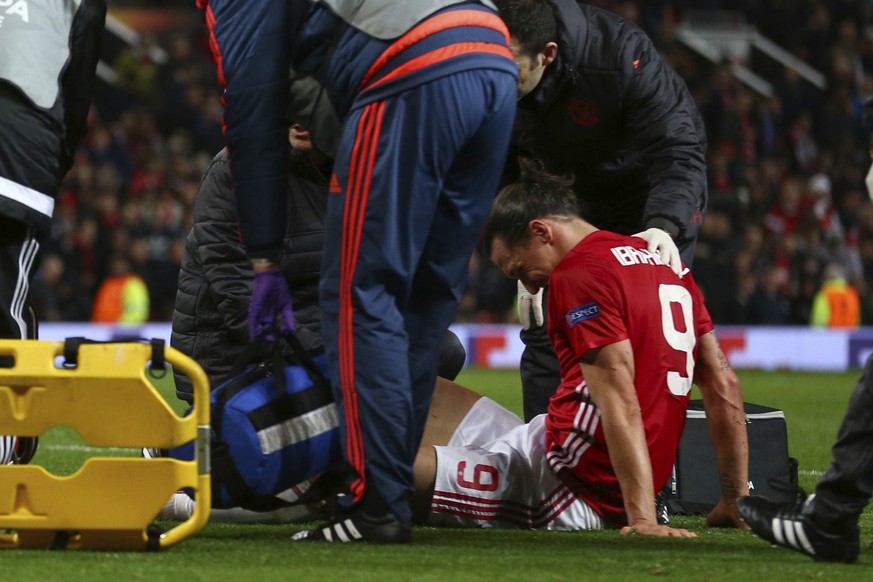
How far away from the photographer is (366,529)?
3332 mm

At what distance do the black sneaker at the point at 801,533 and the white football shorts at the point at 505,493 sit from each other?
74 cm

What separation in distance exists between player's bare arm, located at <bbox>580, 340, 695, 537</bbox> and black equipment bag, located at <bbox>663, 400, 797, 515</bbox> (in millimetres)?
792

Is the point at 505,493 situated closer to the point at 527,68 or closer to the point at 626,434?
the point at 626,434

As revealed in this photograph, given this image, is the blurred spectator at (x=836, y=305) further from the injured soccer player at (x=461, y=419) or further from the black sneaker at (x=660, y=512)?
the black sneaker at (x=660, y=512)

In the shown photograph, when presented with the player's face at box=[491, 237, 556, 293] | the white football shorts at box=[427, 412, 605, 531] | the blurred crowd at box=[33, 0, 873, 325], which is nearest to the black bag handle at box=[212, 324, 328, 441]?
the white football shorts at box=[427, 412, 605, 531]

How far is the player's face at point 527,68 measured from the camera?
429 centimetres

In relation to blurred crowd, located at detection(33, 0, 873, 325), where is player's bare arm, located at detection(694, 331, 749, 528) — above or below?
below

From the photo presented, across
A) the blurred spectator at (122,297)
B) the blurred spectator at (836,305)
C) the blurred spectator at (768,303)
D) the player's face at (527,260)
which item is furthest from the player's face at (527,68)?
the blurred spectator at (836,305)

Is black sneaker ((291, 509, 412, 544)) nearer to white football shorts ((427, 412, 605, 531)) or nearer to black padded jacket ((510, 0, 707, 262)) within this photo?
white football shorts ((427, 412, 605, 531))

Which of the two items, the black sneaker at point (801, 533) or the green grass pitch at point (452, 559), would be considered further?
the black sneaker at point (801, 533)

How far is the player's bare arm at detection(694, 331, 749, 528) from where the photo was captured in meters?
4.07

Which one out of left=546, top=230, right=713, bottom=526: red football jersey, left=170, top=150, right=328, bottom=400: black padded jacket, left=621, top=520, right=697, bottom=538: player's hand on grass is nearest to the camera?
left=621, top=520, right=697, bottom=538: player's hand on grass

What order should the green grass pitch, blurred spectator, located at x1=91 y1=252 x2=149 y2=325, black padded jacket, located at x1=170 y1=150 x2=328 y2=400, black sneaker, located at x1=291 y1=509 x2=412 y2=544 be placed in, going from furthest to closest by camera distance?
blurred spectator, located at x1=91 y1=252 x2=149 y2=325, black padded jacket, located at x1=170 y1=150 x2=328 y2=400, black sneaker, located at x1=291 y1=509 x2=412 y2=544, the green grass pitch

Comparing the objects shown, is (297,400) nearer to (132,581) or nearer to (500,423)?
(132,581)
